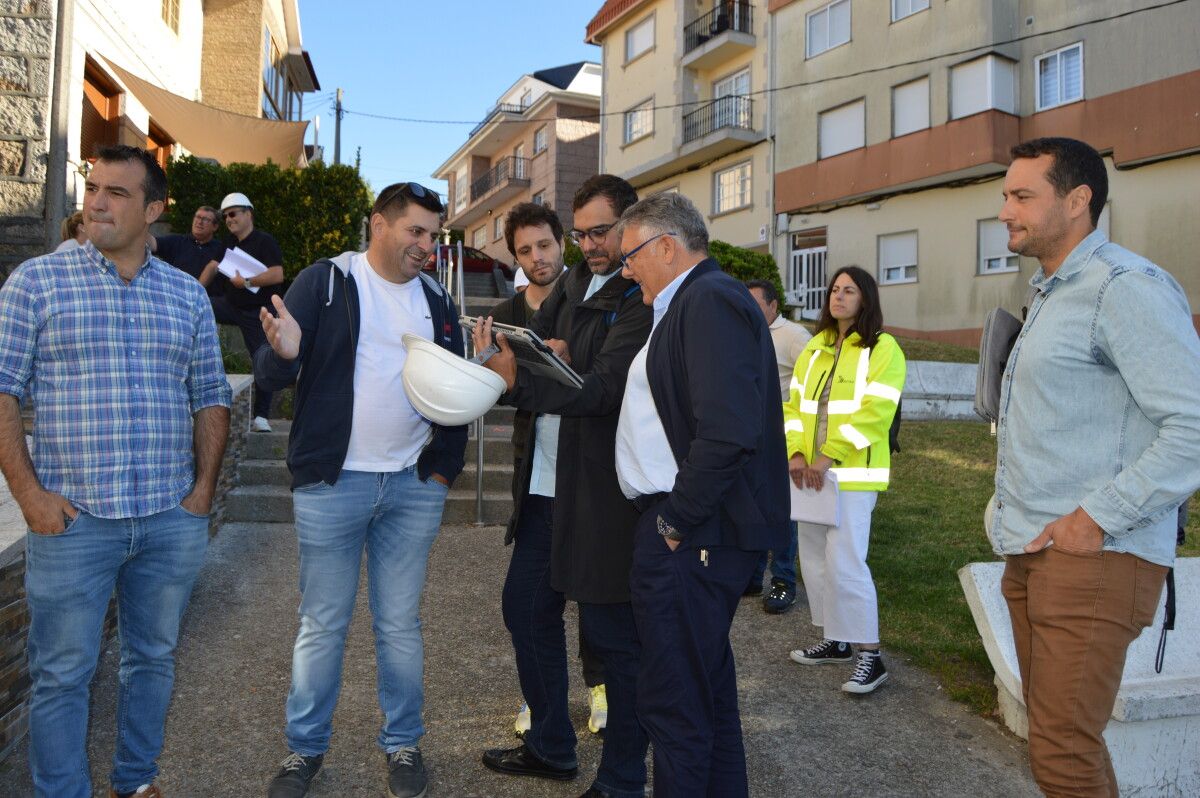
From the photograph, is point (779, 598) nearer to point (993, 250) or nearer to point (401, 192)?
point (401, 192)

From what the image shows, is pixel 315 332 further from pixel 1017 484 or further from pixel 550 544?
pixel 1017 484

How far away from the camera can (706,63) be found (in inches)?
1003

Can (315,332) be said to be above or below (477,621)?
above

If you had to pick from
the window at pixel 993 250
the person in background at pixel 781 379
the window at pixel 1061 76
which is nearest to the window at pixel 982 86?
the window at pixel 1061 76

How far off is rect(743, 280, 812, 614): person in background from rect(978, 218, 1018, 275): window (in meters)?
14.5

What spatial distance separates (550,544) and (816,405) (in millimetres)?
2058

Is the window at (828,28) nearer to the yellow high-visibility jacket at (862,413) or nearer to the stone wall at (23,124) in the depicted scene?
the stone wall at (23,124)

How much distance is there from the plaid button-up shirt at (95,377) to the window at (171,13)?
1390 cm

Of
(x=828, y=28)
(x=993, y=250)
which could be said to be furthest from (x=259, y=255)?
(x=828, y=28)

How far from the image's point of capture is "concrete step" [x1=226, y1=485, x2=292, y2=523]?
6.92m

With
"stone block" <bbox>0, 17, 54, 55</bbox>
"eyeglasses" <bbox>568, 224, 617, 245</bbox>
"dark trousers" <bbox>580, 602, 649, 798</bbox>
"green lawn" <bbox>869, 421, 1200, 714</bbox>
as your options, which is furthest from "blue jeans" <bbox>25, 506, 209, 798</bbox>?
"stone block" <bbox>0, 17, 54, 55</bbox>

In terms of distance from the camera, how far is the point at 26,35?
916cm

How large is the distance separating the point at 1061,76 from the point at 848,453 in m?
17.1

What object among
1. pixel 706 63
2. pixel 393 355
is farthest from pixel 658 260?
pixel 706 63
